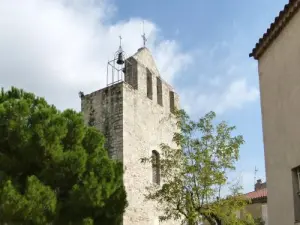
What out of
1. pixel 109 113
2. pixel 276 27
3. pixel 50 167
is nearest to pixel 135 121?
pixel 109 113

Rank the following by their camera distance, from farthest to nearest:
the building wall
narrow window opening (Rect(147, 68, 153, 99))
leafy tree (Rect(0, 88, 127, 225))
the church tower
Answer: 1. narrow window opening (Rect(147, 68, 153, 99))
2. the church tower
3. leafy tree (Rect(0, 88, 127, 225))
4. the building wall

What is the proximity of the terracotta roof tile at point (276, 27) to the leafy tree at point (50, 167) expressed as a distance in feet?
17.8

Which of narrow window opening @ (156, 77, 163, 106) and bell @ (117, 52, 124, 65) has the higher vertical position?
bell @ (117, 52, 124, 65)

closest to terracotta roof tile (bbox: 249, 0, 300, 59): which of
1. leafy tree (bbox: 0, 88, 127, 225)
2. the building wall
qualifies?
the building wall

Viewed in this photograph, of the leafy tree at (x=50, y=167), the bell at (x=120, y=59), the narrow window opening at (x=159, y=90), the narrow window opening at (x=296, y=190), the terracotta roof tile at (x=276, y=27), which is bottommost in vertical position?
the narrow window opening at (x=296, y=190)

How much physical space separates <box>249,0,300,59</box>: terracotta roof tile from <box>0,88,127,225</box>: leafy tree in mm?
5429

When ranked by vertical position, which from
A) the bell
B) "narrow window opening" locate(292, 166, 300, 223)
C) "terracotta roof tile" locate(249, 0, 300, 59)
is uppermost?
the bell

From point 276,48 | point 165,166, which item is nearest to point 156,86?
point 165,166

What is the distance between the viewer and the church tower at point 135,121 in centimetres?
1773

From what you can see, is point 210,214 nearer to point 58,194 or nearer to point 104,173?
point 104,173

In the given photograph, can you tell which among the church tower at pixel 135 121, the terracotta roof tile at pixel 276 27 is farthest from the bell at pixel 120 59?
the terracotta roof tile at pixel 276 27

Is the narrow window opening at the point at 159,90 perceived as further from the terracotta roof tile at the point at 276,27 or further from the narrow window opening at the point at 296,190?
the narrow window opening at the point at 296,190

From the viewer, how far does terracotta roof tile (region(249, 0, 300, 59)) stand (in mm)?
8586

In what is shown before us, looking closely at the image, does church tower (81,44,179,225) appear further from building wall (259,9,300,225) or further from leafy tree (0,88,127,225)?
building wall (259,9,300,225)
